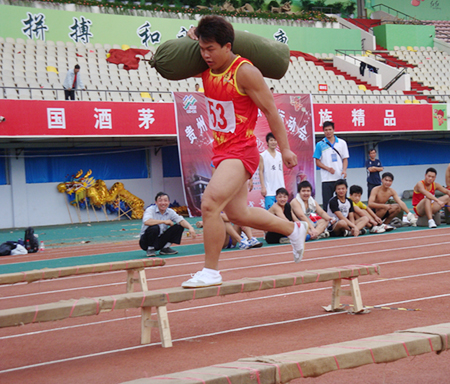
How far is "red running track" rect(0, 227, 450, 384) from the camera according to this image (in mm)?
3010

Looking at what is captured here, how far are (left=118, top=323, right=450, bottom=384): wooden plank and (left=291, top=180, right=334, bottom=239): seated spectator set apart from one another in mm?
7317

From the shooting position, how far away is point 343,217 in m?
10.5

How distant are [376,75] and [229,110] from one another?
2211 centimetres

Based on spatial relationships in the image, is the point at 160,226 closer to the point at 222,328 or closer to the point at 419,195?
the point at 222,328

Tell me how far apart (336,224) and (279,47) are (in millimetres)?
6882

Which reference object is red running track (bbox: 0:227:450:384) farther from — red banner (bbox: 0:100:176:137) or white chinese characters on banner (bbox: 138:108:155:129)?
white chinese characters on banner (bbox: 138:108:155:129)

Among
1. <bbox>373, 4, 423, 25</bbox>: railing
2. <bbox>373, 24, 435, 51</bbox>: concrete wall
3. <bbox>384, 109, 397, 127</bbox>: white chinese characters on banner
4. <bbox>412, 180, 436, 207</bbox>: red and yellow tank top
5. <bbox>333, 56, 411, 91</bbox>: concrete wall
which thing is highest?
<bbox>373, 4, 423, 25</bbox>: railing

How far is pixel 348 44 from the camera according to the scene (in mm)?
26859

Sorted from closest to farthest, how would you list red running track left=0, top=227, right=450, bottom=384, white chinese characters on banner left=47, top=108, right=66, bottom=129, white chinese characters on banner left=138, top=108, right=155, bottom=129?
red running track left=0, top=227, right=450, bottom=384 < white chinese characters on banner left=47, top=108, right=66, bottom=129 < white chinese characters on banner left=138, top=108, right=155, bottom=129

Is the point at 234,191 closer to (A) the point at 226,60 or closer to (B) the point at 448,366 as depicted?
(A) the point at 226,60

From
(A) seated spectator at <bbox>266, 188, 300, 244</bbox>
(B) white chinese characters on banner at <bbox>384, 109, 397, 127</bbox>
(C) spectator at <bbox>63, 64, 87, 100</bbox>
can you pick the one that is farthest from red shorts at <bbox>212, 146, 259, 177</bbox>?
(B) white chinese characters on banner at <bbox>384, 109, 397, 127</bbox>

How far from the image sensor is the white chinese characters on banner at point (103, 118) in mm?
16230

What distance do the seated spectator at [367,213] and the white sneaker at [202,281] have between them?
7.63 metres

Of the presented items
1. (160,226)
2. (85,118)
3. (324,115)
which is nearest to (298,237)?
(160,226)
